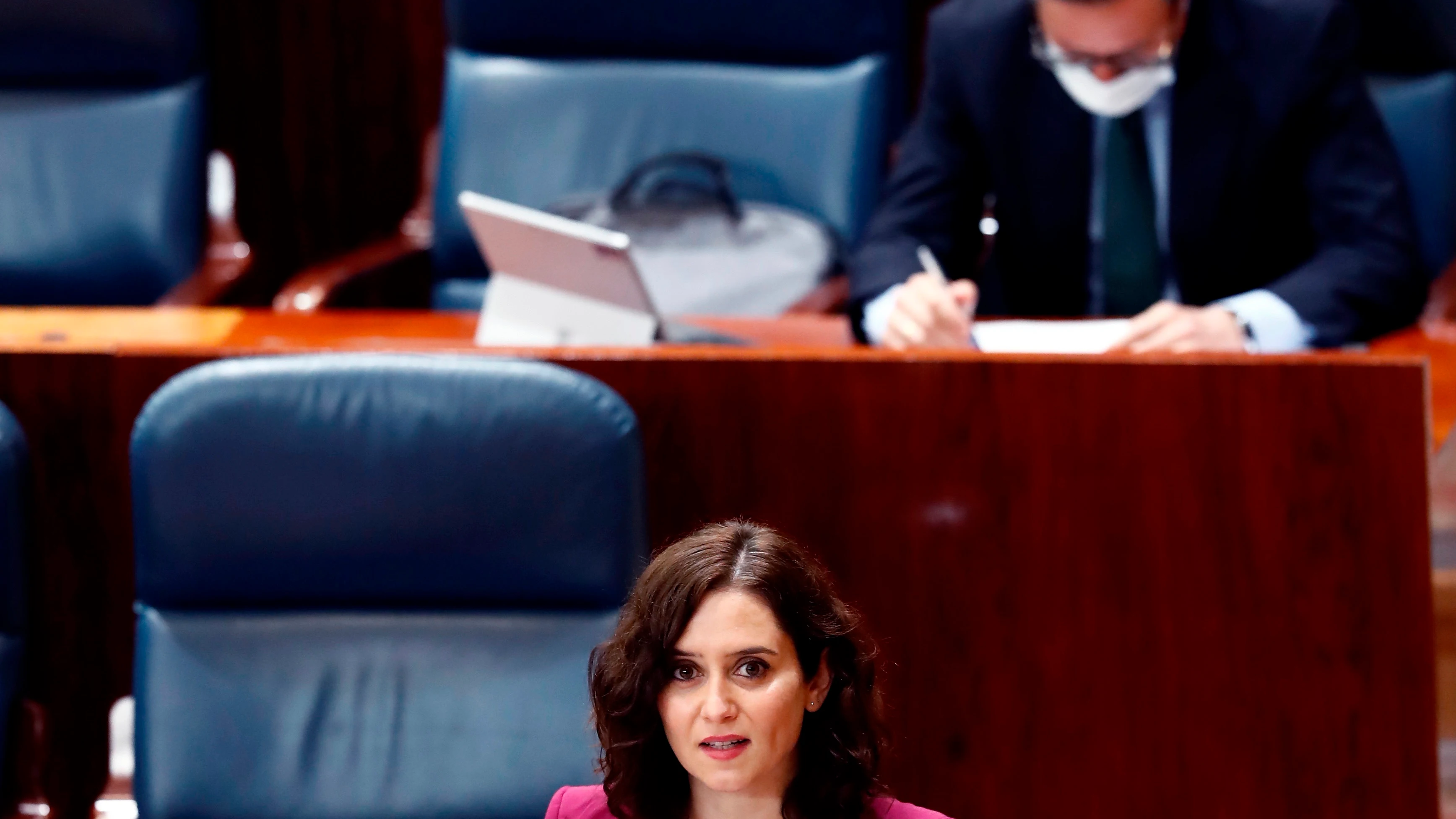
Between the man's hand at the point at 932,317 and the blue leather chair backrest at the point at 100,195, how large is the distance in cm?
116

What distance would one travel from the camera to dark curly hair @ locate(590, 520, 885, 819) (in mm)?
803

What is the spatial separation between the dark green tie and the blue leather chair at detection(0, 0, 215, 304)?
1.24 metres

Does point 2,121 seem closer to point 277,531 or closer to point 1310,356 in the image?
point 277,531

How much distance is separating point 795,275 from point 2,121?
1.13 meters

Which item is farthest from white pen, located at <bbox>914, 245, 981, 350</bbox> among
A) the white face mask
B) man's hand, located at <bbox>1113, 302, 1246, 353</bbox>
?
the white face mask

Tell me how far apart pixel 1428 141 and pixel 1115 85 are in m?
0.61

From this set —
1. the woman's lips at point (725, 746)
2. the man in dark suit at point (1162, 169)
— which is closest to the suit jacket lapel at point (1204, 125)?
the man in dark suit at point (1162, 169)

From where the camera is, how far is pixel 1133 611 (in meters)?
1.23

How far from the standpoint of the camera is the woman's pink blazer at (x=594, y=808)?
0.85 m

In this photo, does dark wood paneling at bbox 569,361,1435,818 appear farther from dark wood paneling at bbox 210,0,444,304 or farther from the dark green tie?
dark wood paneling at bbox 210,0,444,304

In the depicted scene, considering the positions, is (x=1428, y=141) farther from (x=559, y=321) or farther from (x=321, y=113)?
(x=321, y=113)

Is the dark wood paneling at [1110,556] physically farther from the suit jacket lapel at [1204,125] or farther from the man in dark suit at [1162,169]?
the suit jacket lapel at [1204,125]

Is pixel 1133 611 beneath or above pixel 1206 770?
above

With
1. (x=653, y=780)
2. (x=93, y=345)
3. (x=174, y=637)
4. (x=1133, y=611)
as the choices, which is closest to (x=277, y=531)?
(x=174, y=637)
